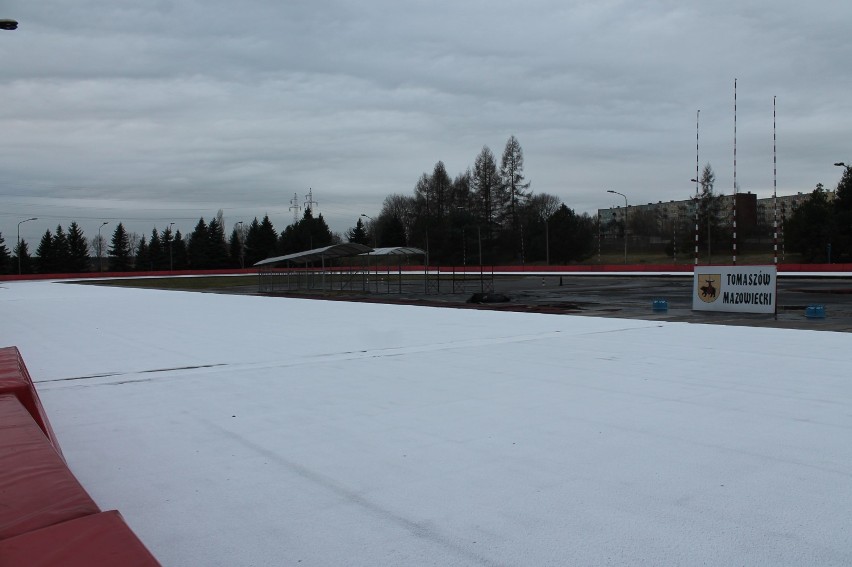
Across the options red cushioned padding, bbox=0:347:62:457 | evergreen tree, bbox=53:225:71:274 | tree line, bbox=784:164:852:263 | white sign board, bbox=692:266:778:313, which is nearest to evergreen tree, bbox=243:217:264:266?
evergreen tree, bbox=53:225:71:274

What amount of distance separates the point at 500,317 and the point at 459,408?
10.0 m

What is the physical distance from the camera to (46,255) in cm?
9038

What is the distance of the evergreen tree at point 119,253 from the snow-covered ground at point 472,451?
3693 inches

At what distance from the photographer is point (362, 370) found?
8.70 meters

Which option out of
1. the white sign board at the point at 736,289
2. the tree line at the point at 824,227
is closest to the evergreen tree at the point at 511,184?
the tree line at the point at 824,227

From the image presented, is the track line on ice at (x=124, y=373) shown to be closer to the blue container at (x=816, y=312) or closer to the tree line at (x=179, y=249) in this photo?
the blue container at (x=816, y=312)

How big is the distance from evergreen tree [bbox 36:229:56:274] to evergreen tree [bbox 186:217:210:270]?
16.6 metres

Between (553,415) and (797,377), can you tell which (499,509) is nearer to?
(553,415)

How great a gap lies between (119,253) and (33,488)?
103742 mm

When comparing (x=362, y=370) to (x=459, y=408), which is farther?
(x=362, y=370)

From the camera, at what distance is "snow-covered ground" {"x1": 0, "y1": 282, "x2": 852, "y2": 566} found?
11.1ft

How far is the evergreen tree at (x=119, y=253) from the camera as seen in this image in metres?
97.0

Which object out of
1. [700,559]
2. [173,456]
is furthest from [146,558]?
[173,456]

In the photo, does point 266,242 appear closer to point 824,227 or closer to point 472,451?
point 824,227
